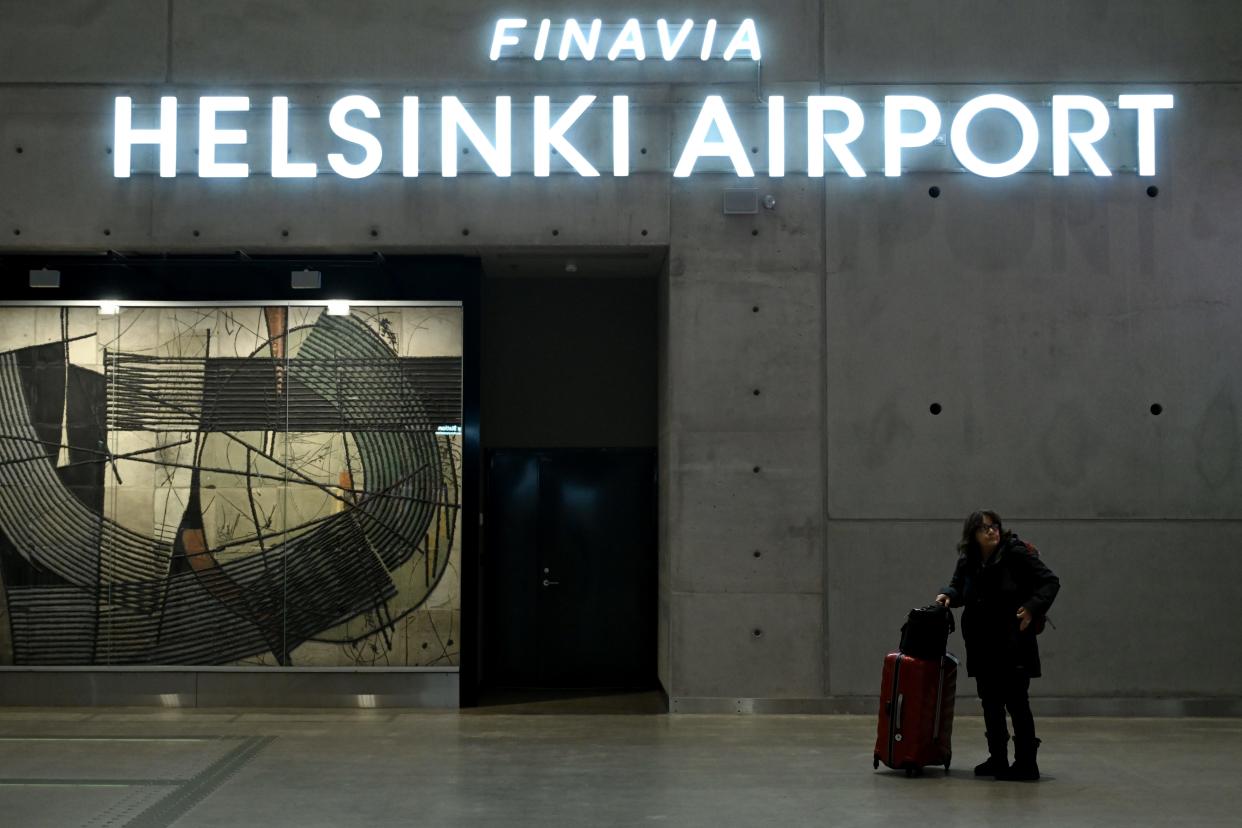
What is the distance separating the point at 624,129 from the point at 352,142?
2.04 meters

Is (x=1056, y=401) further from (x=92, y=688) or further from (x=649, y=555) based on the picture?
(x=92, y=688)

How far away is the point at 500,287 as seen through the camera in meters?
12.1

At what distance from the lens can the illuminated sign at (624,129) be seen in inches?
388

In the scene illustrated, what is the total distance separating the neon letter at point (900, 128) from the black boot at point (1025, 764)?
4426mm

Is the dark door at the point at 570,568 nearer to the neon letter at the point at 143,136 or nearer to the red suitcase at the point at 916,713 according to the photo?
the neon letter at the point at 143,136

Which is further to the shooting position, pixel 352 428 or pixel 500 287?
pixel 500 287

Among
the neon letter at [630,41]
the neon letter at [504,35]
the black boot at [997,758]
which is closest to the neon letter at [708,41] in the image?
the neon letter at [630,41]

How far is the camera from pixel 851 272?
32.6 ft

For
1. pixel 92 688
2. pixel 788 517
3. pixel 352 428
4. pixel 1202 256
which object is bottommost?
pixel 92 688

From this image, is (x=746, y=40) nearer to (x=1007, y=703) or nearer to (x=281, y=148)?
(x=281, y=148)

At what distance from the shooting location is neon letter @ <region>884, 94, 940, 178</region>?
9.90 meters

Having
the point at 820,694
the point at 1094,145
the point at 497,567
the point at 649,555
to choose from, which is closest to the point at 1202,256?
the point at 1094,145

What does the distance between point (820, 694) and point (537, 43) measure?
530cm

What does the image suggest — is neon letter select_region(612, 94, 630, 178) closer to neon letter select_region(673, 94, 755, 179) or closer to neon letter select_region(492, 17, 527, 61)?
neon letter select_region(673, 94, 755, 179)
